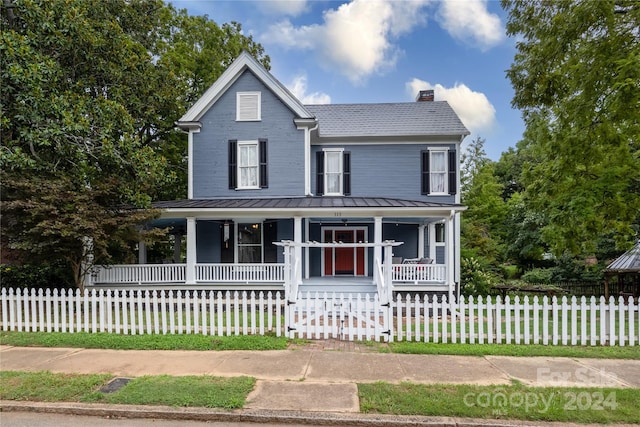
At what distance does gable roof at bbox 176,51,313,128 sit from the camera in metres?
13.8

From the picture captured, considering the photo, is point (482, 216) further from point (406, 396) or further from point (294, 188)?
point (406, 396)

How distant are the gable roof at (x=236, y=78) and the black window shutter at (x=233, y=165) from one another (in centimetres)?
179

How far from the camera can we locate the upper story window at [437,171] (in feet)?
48.0

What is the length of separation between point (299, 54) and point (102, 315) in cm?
1417

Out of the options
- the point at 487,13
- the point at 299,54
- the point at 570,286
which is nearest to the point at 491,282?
the point at 570,286

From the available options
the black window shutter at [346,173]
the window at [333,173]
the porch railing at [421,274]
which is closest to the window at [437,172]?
the black window shutter at [346,173]

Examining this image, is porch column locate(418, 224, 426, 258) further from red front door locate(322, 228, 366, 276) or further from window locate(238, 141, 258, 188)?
window locate(238, 141, 258, 188)

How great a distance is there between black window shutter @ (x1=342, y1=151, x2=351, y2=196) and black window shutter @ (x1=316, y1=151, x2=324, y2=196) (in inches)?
34.8

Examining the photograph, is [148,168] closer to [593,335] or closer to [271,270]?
[271,270]

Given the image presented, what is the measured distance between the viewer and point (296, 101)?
547 inches

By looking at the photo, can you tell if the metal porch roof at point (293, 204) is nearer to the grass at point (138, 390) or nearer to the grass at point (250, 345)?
the grass at point (250, 345)

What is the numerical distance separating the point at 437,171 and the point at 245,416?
1275 centimetres

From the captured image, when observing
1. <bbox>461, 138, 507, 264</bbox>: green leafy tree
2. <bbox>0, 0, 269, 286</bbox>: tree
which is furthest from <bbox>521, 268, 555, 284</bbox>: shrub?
<bbox>0, 0, 269, 286</bbox>: tree

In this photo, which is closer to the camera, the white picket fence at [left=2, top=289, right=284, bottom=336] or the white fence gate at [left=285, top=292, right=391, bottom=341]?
the white fence gate at [left=285, top=292, right=391, bottom=341]
